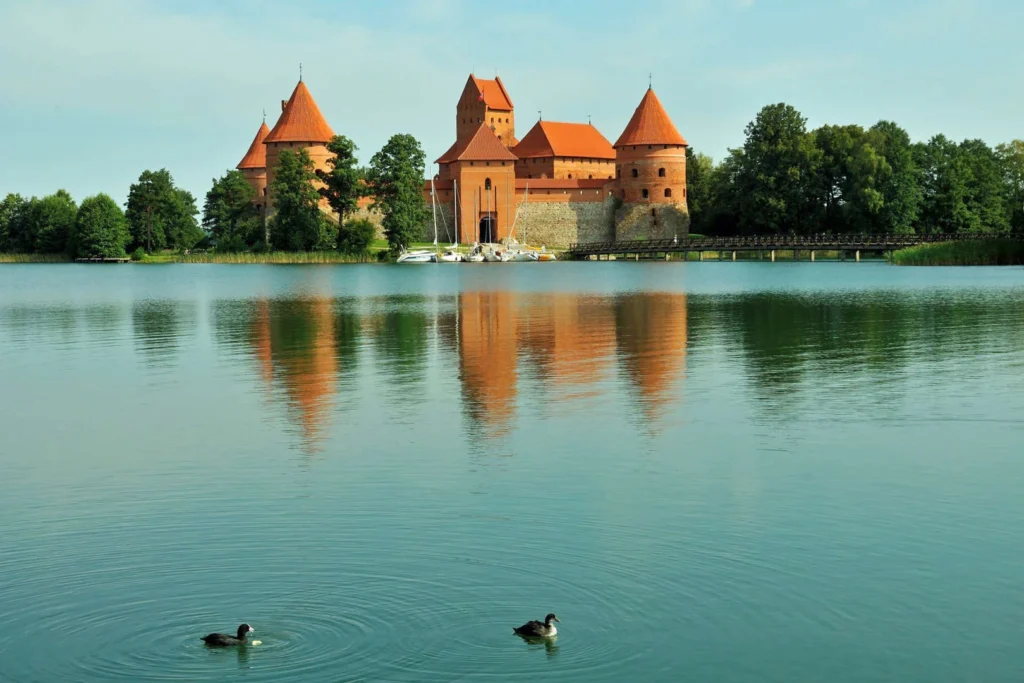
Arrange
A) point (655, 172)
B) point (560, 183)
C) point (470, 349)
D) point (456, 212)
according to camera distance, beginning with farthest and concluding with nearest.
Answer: point (560, 183) < point (655, 172) < point (456, 212) < point (470, 349)

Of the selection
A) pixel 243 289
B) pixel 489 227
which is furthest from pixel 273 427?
pixel 489 227

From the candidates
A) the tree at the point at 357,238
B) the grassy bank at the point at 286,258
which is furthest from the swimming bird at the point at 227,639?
the tree at the point at 357,238

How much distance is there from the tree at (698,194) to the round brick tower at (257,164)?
25.6m

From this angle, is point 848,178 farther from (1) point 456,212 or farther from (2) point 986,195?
(1) point 456,212

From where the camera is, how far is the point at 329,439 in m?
10.3

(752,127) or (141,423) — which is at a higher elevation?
(752,127)

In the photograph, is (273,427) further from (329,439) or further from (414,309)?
(414,309)

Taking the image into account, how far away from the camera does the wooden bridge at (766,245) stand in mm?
58625

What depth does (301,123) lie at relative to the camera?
2672 inches

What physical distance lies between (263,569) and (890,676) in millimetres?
3178

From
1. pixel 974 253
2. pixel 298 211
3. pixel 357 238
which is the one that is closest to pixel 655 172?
pixel 357 238

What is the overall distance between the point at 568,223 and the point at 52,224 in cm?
2945

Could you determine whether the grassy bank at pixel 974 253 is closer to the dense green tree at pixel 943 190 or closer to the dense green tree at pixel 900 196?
the dense green tree at pixel 900 196

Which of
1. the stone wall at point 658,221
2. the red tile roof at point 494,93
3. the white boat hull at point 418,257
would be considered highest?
the red tile roof at point 494,93
